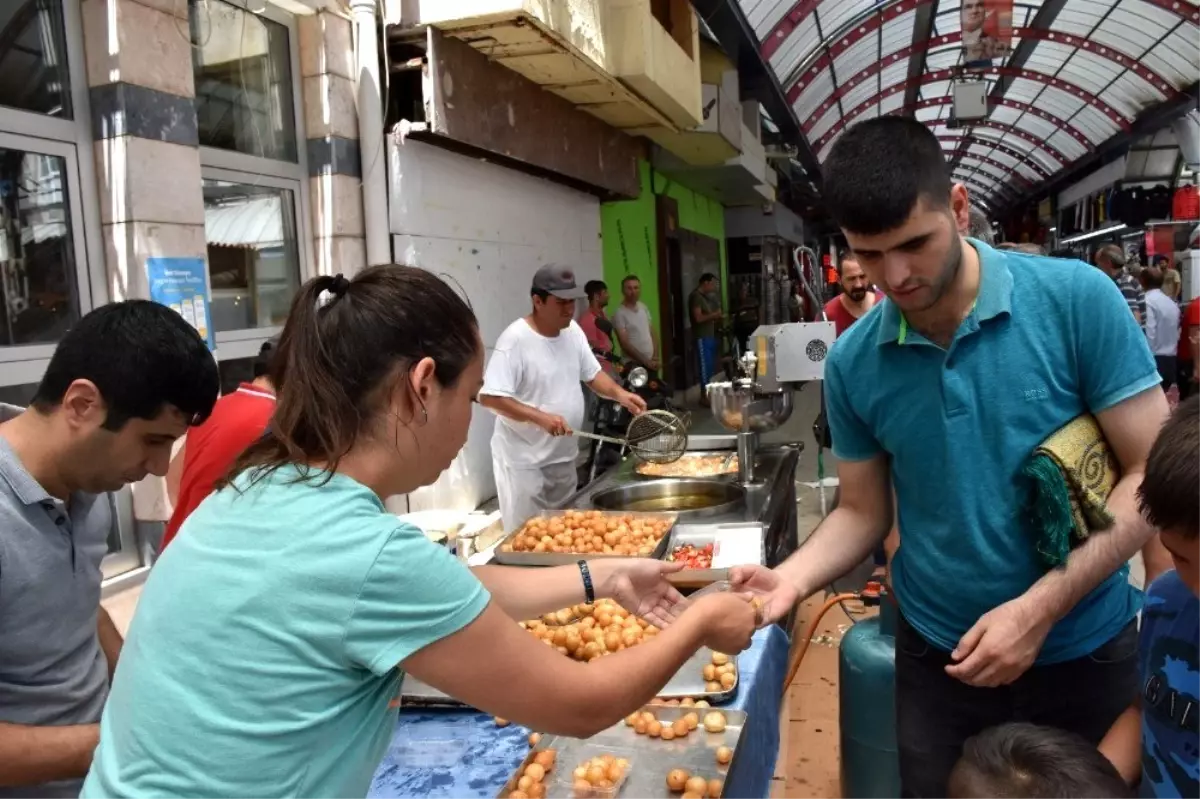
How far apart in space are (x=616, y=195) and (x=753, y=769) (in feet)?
27.5

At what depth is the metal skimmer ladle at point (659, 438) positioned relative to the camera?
4680 mm

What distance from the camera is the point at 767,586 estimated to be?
2.20 meters

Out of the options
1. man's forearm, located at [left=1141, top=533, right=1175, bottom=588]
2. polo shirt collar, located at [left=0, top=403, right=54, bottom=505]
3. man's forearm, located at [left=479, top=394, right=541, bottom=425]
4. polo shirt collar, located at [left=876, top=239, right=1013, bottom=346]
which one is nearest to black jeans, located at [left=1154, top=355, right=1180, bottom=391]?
man's forearm, located at [left=479, top=394, right=541, bottom=425]

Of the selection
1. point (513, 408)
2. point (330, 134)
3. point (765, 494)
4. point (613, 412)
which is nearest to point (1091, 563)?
point (765, 494)

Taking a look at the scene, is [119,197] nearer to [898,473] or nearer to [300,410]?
[300,410]

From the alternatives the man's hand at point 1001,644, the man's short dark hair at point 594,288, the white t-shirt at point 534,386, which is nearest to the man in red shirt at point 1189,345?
the man's short dark hair at point 594,288

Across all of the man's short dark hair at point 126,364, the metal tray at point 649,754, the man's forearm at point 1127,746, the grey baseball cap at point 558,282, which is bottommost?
the metal tray at point 649,754

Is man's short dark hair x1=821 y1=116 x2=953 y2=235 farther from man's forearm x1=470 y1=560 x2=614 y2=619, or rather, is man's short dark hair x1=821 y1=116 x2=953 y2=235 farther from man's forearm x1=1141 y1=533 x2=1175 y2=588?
man's forearm x1=1141 y1=533 x2=1175 y2=588

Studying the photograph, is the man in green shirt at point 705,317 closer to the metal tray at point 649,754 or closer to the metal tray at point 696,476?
the metal tray at point 696,476

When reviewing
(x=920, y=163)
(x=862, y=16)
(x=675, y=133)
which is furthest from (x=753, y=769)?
(x=862, y=16)

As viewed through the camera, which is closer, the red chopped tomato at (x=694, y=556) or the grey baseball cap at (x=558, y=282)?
the red chopped tomato at (x=694, y=556)

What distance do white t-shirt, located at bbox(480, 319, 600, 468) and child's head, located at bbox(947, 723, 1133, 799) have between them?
3.44 m

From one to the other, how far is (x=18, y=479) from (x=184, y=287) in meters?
2.68

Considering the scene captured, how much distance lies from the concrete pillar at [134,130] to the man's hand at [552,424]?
191 cm
